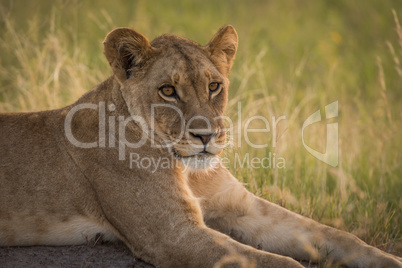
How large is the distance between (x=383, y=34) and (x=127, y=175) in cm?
904

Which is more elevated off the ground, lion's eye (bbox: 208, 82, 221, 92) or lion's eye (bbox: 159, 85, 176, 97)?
lion's eye (bbox: 208, 82, 221, 92)

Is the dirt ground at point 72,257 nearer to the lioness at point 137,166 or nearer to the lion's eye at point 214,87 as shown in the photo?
the lioness at point 137,166

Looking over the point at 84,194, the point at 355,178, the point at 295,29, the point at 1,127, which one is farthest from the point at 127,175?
the point at 295,29

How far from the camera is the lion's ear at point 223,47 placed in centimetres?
Result: 431

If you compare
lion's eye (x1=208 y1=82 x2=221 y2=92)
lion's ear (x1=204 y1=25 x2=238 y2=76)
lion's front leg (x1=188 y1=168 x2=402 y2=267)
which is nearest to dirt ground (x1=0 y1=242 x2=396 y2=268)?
lion's front leg (x1=188 y1=168 x2=402 y2=267)

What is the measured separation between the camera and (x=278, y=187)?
5234 millimetres

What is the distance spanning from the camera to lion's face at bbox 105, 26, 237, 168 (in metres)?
3.76

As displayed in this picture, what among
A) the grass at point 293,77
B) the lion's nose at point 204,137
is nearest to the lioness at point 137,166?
the lion's nose at point 204,137

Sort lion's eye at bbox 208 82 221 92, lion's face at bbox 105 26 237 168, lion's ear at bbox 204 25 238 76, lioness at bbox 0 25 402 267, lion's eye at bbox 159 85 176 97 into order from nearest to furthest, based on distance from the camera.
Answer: lioness at bbox 0 25 402 267 → lion's face at bbox 105 26 237 168 → lion's eye at bbox 159 85 176 97 → lion's eye at bbox 208 82 221 92 → lion's ear at bbox 204 25 238 76

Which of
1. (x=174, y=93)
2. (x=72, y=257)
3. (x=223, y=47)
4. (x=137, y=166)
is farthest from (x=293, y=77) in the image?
(x=72, y=257)

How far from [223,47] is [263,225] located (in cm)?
153

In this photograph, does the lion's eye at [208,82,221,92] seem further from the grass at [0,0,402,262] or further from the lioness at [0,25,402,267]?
the grass at [0,0,402,262]

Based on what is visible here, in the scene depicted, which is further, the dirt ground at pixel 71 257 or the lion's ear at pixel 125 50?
the lion's ear at pixel 125 50

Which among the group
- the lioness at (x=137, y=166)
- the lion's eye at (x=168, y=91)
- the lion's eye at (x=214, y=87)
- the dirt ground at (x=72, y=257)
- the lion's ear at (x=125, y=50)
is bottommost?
the dirt ground at (x=72, y=257)
